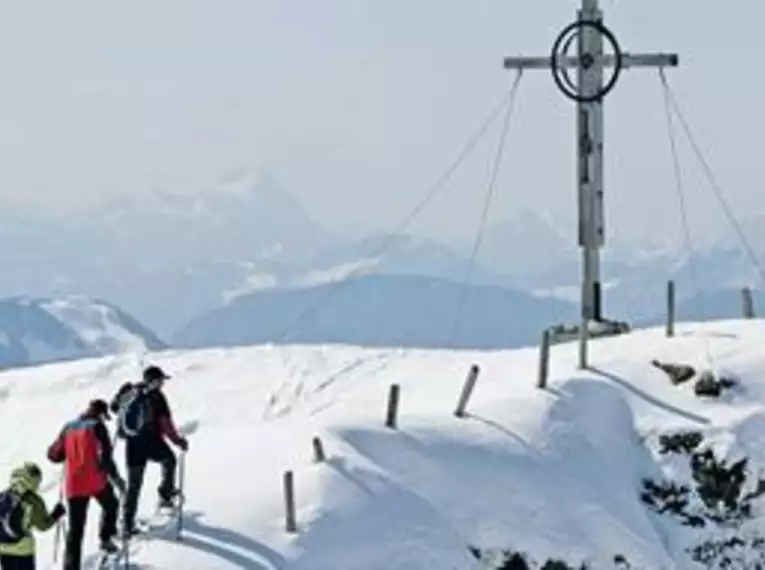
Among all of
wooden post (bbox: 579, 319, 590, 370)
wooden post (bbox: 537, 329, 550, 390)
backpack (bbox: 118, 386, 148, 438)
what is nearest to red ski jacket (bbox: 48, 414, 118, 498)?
backpack (bbox: 118, 386, 148, 438)

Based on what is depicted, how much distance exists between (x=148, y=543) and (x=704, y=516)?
10890mm

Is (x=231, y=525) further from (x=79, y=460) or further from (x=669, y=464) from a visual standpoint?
(x=669, y=464)

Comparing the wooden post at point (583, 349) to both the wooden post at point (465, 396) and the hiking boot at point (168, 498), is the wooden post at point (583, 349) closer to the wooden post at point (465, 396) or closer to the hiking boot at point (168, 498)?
the wooden post at point (465, 396)


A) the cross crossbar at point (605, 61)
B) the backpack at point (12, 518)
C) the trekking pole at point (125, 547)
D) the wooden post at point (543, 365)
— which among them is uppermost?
the cross crossbar at point (605, 61)

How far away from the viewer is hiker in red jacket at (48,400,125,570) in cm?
3158

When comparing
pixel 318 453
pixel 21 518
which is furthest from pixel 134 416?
pixel 318 453

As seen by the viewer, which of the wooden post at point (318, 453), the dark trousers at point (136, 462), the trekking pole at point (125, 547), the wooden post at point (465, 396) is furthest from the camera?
the wooden post at point (465, 396)

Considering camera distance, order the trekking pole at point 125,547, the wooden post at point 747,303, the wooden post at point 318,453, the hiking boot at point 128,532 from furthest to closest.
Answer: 1. the wooden post at point 747,303
2. the wooden post at point 318,453
3. the hiking boot at point 128,532
4. the trekking pole at point 125,547

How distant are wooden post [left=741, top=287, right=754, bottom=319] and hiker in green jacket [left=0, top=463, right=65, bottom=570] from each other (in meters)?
23.2

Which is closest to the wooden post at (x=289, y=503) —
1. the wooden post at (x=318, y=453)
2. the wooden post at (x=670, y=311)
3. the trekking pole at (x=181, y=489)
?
the trekking pole at (x=181, y=489)

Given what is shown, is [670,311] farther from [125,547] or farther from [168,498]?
[125,547]

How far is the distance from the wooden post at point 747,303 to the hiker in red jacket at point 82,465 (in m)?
21.5

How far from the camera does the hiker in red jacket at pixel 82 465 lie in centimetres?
3158

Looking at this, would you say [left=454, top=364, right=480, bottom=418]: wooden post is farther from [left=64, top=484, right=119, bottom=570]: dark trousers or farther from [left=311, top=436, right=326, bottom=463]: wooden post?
[left=64, top=484, right=119, bottom=570]: dark trousers
